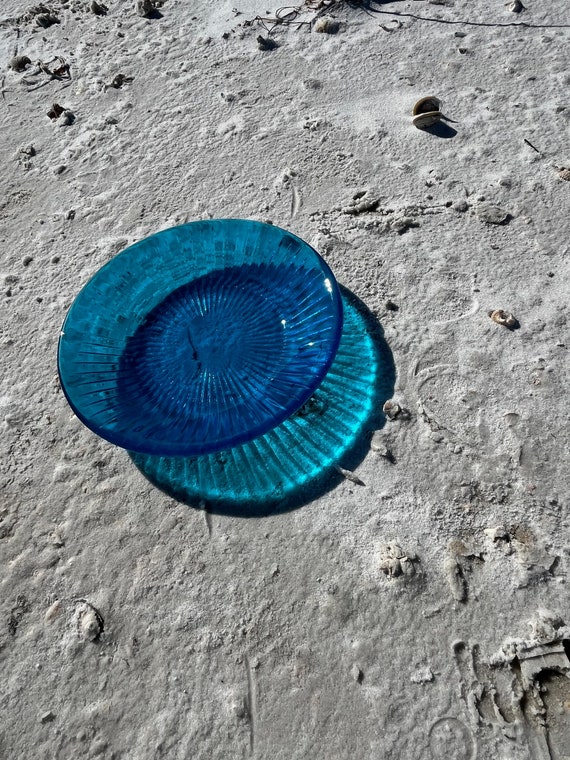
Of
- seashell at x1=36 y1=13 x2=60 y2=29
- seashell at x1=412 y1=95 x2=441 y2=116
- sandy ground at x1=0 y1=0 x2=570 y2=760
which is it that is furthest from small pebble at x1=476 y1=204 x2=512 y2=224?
seashell at x1=36 y1=13 x2=60 y2=29

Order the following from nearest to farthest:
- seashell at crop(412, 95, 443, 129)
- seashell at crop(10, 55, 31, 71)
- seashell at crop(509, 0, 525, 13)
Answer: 1. seashell at crop(412, 95, 443, 129)
2. seashell at crop(509, 0, 525, 13)
3. seashell at crop(10, 55, 31, 71)

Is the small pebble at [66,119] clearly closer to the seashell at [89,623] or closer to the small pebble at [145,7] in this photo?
the small pebble at [145,7]

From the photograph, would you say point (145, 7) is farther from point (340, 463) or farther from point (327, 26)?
point (340, 463)

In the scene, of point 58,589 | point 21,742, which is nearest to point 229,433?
point 58,589

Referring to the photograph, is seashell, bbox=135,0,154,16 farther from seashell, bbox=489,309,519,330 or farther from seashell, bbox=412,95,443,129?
seashell, bbox=489,309,519,330

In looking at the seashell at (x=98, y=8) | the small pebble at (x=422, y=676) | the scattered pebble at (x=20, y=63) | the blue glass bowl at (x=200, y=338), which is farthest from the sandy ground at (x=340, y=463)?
the seashell at (x=98, y=8)

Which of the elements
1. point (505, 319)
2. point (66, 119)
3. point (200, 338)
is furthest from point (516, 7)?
point (200, 338)

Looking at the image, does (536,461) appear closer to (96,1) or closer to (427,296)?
(427,296)
